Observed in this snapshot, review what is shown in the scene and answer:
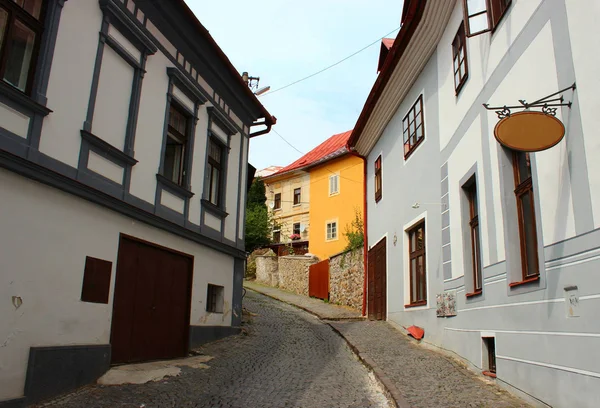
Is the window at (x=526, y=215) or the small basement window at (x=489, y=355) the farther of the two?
the small basement window at (x=489, y=355)

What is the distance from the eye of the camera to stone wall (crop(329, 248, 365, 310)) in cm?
1773

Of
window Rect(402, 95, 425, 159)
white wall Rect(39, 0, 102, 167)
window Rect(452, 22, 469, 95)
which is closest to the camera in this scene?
white wall Rect(39, 0, 102, 167)

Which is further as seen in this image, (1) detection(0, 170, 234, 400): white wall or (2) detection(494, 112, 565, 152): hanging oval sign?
(1) detection(0, 170, 234, 400): white wall

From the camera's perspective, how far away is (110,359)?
7.18m

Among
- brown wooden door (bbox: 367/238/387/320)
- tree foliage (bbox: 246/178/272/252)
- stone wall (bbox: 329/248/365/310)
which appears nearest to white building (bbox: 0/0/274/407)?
brown wooden door (bbox: 367/238/387/320)

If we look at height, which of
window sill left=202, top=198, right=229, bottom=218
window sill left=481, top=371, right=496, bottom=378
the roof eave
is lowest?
window sill left=481, top=371, right=496, bottom=378

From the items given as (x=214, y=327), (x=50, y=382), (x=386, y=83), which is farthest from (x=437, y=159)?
(x=50, y=382)


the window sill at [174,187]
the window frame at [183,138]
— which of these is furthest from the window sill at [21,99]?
the window frame at [183,138]

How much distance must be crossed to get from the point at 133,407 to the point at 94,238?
2425mm

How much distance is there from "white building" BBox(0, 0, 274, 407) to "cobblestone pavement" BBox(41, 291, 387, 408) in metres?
0.63

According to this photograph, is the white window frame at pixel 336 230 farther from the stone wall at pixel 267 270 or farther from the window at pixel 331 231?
the stone wall at pixel 267 270

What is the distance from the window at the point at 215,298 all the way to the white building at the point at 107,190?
3 centimetres

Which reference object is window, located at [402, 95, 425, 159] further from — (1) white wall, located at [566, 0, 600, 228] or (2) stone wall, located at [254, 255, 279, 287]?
(2) stone wall, located at [254, 255, 279, 287]

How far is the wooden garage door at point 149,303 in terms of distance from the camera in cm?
770
